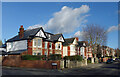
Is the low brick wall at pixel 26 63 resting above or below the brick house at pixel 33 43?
below

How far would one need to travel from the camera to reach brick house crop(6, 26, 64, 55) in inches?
1309

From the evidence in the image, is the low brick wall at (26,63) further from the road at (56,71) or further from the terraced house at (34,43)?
→ the road at (56,71)

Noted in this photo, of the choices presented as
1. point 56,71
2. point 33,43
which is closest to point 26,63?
point 33,43

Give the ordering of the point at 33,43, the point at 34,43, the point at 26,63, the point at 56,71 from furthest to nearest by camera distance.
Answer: the point at 34,43, the point at 33,43, the point at 26,63, the point at 56,71

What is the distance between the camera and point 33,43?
110 feet

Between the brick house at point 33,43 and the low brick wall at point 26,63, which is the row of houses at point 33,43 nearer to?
Answer: the brick house at point 33,43

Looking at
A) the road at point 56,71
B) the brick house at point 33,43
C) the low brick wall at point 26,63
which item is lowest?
the road at point 56,71

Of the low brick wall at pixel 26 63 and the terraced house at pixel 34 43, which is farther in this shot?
the terraced house at pixel 34 43

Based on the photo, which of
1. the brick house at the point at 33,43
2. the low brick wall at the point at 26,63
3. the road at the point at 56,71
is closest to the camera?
the road at the point at 56,71

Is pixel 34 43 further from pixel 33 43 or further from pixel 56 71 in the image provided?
pixel 56 71

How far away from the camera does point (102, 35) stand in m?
45.3

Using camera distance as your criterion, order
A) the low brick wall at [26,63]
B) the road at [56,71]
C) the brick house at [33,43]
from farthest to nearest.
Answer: the brick house at [33,43]
the low brick wall at [26,63]
the road at [56,71]

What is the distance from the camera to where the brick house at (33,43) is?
109 ft

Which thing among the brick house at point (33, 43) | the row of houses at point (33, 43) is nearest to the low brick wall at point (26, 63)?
the row of houses at point (33, 43)
